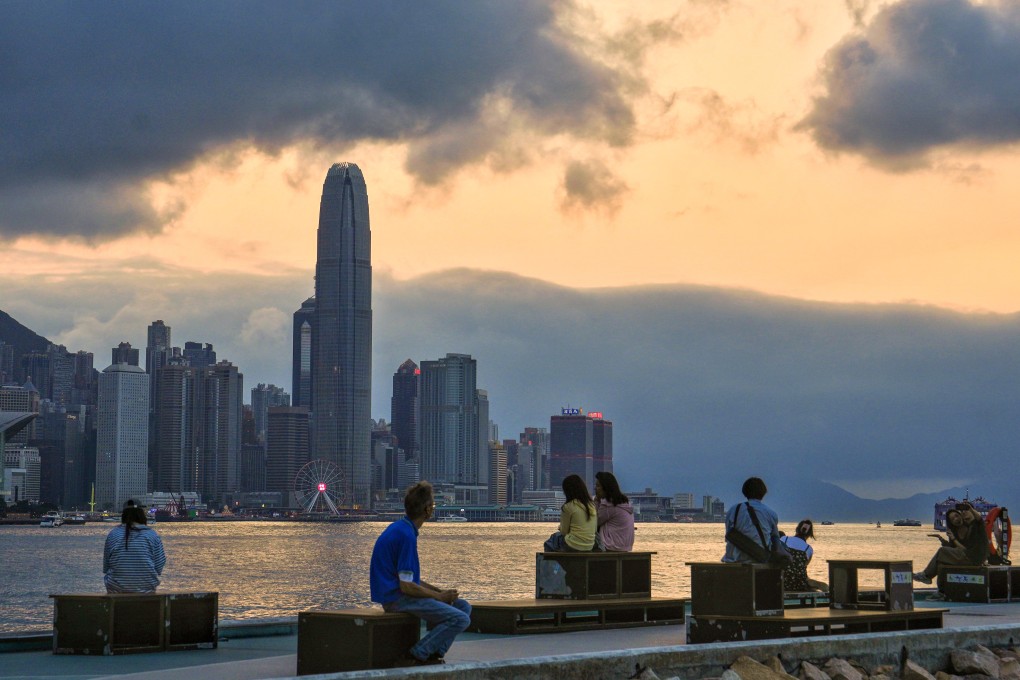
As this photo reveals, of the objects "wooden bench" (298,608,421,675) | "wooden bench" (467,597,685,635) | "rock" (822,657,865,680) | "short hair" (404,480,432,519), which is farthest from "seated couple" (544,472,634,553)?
"wooden bench" (298,608,421,675)

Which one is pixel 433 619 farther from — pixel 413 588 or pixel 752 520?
pixel 752 520

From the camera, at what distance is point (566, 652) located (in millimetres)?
12461

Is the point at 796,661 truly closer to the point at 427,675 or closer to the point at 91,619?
the point at 427,675

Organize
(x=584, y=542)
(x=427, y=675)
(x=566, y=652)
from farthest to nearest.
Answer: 1. (x=584, y=542)
2. (x=566, y=652)
3. (x=427, y=675)

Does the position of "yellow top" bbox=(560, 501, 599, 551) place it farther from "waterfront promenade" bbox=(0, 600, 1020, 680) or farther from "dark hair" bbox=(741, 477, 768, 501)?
"dark hair" bbox=(741, 477, 768, 501)

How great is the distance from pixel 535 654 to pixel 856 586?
15.2ft

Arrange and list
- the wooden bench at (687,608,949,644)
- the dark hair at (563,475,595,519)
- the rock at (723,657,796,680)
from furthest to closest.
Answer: the dark hair at (563,475,595,519), the wooden bench at (687,608,949,644), the rock at (723,657,796,680)

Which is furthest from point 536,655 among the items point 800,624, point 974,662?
point 974,662

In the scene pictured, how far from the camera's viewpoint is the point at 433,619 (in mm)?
10789

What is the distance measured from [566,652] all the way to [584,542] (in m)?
3.24

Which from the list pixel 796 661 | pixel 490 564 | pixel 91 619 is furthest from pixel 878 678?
pixel 490 564

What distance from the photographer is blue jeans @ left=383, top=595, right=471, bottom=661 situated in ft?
35.2

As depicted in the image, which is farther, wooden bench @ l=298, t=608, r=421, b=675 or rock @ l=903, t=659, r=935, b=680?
rock @ l=903, t=659, r=935, b=680

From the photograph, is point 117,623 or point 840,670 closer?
point 840,670
